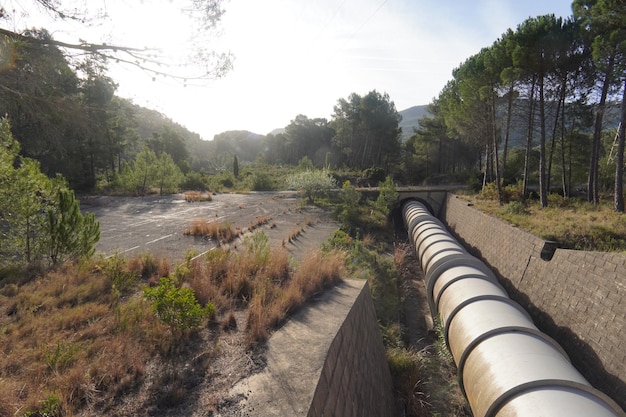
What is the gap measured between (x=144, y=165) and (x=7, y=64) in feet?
79.4

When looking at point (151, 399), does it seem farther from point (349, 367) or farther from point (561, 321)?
point (561, 321)

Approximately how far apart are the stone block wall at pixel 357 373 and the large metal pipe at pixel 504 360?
144cm

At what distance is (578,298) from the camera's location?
279 inches

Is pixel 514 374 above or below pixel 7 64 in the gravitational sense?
below

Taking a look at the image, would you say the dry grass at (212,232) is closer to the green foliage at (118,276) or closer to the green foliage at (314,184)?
the green foliage at (118,276)

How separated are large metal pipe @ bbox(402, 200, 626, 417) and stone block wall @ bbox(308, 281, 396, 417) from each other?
1.44 meters

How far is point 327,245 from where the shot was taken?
10.9m

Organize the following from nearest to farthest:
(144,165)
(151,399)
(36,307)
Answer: (151,399), (36,307), (144,165)

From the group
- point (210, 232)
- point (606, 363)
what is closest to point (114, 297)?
point (210, 232)

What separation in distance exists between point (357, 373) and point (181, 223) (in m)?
12.0

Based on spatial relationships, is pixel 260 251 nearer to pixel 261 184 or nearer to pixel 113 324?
pixel 113 324

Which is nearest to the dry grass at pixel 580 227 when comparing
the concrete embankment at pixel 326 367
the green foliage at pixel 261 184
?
the concrete embankment at pixel 326 367

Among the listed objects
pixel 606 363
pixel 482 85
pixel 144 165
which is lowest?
pixel 606 363

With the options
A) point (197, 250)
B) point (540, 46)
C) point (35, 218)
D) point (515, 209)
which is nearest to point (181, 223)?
point (197, 250)
